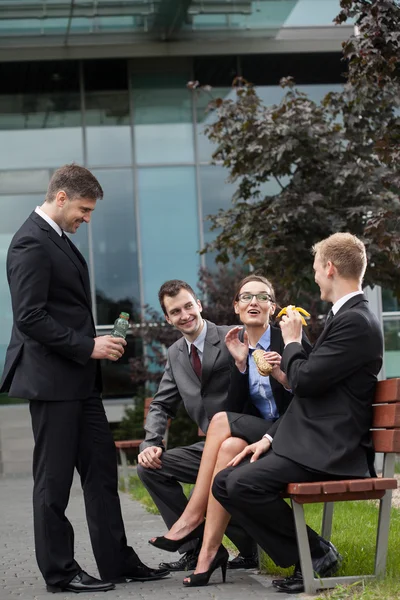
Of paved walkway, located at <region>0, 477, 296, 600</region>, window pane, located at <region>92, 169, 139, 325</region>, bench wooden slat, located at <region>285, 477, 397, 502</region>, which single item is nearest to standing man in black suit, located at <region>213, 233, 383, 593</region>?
bench wooden slat, located at <region>285, 477, 397, 502</region>

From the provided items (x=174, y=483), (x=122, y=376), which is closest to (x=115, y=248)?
(x=122, y=376)

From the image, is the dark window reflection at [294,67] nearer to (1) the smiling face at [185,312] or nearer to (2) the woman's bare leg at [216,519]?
(1) the smiling face at [185,312]

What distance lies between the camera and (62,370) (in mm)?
5449

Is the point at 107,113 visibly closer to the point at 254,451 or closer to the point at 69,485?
the point at 69,485

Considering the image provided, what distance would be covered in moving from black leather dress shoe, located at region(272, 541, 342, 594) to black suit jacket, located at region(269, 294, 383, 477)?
49 cm

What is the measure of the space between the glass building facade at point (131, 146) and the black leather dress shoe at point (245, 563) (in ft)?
44.9

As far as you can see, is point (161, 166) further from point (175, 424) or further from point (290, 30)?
point (175, 424)

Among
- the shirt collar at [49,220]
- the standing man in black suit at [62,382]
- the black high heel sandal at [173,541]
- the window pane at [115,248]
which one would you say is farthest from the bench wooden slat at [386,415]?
the window pane at [115,248]

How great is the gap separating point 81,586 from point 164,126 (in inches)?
616

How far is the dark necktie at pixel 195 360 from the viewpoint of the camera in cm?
622

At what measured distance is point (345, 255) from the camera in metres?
4.98

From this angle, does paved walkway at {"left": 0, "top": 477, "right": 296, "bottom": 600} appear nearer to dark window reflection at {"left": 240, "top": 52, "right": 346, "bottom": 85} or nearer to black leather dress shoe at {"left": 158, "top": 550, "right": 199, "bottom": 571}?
black leather dress shoe at {"left": 158, "top": 550, "right": 199, "bottom": 571}

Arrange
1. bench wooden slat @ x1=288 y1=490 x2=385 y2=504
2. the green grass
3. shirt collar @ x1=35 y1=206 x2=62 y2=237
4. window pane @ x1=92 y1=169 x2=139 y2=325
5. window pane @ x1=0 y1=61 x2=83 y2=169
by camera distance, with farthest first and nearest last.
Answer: window pane @ x1=0 y1=61 x2=83 y2=169, window pane @ x1=92 y1=169 x2=139 y2=325, shirt collar @ x1=35 y1=206 x2=62 y2=237, bench wooden slat @ x1=288 y1=490 x2=385 y2=504, the green grass

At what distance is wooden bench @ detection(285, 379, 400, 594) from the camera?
4.70 metres
